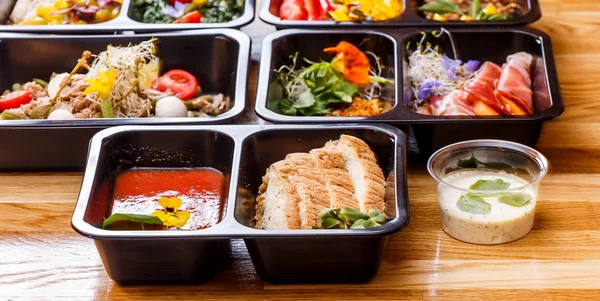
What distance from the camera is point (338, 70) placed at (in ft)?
10.8

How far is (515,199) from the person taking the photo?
8.28 feet

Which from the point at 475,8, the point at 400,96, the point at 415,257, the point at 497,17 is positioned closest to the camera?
the point at 415,257

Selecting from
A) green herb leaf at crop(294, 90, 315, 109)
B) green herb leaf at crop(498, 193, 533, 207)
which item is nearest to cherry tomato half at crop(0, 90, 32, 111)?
green herb leaf at crop(294, 90, 315, 109)

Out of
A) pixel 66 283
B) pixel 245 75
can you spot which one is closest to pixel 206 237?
pixel 66 283

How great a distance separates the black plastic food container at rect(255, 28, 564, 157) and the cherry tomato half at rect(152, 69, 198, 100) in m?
0.34

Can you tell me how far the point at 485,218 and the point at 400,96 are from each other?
62 centimetres

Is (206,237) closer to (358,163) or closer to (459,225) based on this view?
(358,163)

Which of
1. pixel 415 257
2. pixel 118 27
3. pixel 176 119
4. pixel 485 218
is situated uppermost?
pixel 118 27

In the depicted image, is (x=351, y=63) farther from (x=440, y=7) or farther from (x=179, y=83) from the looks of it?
(x=179, y=83)

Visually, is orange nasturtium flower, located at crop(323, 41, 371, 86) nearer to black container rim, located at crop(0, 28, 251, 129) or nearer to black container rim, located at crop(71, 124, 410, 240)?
black container rim, located at crop(0, 28, 251, 129)

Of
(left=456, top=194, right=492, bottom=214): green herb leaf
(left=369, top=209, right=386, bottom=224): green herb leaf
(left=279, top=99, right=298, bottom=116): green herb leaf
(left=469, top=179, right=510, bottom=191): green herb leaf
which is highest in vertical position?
(left=369, top=209, right=386, bottom=224): green herb leaf

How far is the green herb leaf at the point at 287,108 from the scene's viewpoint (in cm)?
314

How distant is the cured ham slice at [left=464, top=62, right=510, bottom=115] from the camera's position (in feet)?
10.0

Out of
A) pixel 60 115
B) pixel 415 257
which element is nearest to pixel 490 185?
pixel 415 257
